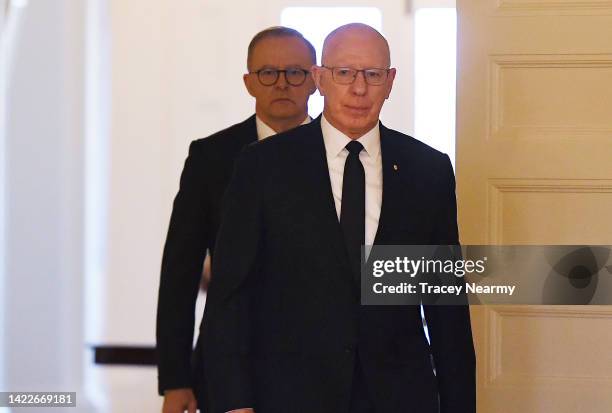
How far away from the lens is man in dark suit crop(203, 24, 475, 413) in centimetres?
211

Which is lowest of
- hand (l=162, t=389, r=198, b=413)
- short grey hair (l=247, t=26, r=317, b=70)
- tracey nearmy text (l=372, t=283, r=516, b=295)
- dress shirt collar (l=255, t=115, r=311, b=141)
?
hand (l=162, t=389, r=198, b=413)

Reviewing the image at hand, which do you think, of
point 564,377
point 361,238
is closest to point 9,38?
point 361,238

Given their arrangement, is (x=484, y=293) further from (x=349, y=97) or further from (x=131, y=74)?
(x=131, y=74)

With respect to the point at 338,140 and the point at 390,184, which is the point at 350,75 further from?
the point at 390,184

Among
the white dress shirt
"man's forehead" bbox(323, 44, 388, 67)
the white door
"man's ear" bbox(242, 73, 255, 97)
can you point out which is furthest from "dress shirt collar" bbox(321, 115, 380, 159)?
the white door

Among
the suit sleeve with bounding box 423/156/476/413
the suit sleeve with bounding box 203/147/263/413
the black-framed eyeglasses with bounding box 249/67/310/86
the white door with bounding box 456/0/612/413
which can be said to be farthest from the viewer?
the white door with bounding box 456/0/612/413

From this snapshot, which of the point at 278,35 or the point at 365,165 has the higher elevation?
the point at 278,35

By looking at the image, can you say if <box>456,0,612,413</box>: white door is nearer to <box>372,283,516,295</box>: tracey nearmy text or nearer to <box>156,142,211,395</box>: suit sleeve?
<box>372,283,516,295</box>: tracey nearmy text

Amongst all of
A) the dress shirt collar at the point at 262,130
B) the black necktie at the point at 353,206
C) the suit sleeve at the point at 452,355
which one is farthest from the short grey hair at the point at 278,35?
the suit sleeve at the point at 452,355

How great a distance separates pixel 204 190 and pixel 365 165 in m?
0.50

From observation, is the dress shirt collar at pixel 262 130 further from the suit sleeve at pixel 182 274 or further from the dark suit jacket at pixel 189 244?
the suit sleeve at pixel 182 274

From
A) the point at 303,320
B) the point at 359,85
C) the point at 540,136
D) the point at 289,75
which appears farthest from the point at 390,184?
the point at 540,136

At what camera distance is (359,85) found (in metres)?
2.20

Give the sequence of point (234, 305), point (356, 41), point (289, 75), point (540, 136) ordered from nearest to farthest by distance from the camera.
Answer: point (234, 305), point (356, 41), point (289, 75), point (540, 136)
